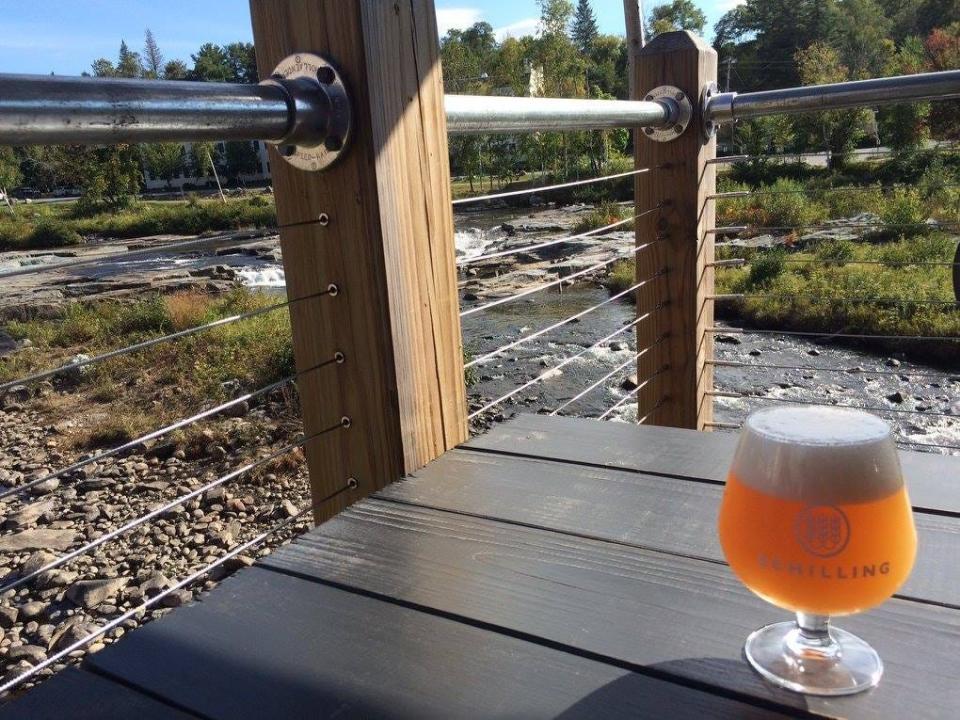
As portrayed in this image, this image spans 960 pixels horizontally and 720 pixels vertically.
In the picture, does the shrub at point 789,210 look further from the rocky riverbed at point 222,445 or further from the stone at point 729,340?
the stone at point 729,340

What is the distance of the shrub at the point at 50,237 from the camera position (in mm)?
17328

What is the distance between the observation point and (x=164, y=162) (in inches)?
1067

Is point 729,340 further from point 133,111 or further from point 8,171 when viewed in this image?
point 8,171

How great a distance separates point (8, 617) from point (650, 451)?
3.29 m

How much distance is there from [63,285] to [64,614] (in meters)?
8.44

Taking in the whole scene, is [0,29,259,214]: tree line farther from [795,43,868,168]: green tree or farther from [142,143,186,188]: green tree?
[795,43,868,168]: green tree

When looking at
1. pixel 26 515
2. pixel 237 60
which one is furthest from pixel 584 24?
pixel 26 515

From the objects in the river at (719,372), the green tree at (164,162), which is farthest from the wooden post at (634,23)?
the green tree at (164,162)

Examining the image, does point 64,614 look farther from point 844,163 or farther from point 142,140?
point 844,163

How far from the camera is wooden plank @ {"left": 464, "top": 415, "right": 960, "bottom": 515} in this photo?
89 cm

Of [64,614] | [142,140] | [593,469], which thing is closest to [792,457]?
[593,469]

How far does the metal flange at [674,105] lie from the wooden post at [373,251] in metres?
0.89

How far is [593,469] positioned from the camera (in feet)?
3.25

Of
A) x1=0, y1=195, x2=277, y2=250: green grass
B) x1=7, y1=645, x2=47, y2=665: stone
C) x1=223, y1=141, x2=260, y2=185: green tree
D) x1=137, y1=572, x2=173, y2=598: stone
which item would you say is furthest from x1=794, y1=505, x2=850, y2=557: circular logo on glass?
x1=223, y1=141, x2=260, y2=185: green tree
